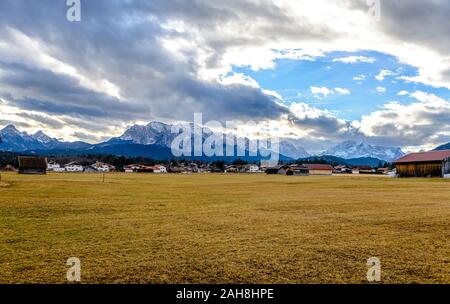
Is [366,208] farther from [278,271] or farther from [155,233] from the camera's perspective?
[278,271]

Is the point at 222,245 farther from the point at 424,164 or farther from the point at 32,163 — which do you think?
the point at 32,163

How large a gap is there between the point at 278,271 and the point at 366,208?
19345 mm

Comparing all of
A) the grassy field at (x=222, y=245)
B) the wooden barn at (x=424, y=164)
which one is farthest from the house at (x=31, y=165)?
the wooden barn at (x=424, y=164)

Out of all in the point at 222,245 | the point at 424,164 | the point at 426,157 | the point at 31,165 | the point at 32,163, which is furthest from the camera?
the point at 32,163

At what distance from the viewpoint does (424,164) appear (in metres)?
112

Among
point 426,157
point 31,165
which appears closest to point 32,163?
point 31,165

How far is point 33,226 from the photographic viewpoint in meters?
19.1

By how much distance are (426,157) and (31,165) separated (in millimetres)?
124920

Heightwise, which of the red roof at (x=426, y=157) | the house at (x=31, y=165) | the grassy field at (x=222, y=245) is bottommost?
the grassy field at (x=222, y=245)

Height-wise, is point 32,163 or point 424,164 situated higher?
point 424,164

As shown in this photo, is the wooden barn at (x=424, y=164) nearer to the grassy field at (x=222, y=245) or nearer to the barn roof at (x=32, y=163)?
the grassy field at (x=222, y=245)

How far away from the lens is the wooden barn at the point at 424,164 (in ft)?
345

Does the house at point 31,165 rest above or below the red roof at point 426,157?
below
